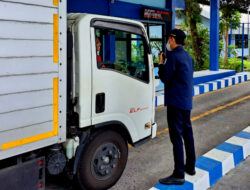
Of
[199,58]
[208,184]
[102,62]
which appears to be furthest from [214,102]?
[199,58]

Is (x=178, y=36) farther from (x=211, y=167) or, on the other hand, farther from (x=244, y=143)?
(x=244, y=143)

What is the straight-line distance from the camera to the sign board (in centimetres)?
1048

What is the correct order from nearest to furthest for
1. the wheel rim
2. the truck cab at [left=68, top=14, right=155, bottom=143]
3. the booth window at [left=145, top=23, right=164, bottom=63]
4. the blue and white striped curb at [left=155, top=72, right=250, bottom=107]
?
the truck cab at [left=68, top=14, right=155, bottom=143] < the wheel rim < the blue and white striped curb at [left=155, top=72, right=250, bottom=107] < the booth window at [left=145, top=23, right=164, bottom=63]

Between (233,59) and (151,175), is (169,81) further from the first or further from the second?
(233,59)

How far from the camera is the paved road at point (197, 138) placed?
3699mm

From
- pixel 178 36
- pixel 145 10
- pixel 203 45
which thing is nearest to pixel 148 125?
pixel 178 36

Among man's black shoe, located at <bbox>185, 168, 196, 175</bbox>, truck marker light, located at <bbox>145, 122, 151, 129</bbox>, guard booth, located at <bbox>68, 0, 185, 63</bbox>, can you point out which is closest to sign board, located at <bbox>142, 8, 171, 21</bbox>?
guard booth, located at <bbox>68, 0, 185, 63</bbox>

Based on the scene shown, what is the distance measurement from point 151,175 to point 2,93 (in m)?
2.29

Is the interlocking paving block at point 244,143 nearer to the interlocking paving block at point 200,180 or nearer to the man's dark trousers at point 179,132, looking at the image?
the interlocking paving block at point 200,180

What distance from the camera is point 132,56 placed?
12.0 feet

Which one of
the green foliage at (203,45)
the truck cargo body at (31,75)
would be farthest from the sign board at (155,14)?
the truck cargo body at (31,75)

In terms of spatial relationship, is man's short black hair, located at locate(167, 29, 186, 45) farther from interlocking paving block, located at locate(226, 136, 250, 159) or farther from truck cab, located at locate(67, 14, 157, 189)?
interlocking paving block, located at locate(226, 136, 250, 159)

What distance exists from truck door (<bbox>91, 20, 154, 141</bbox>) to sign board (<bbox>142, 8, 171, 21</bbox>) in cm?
685

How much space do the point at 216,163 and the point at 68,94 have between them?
2.26m
